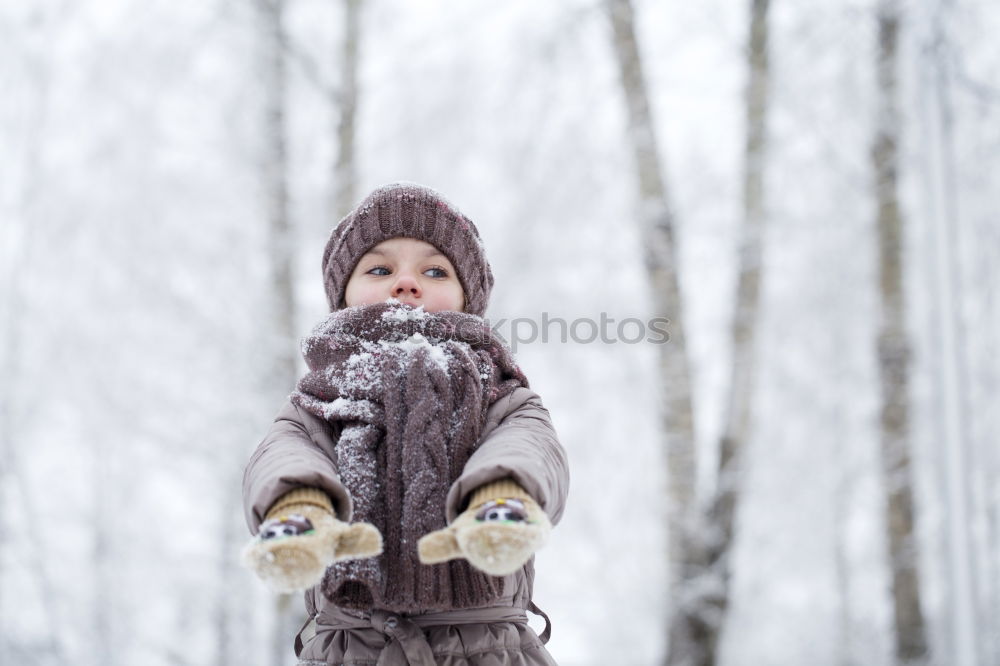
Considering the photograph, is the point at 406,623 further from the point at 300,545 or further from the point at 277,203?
the point at 277,203

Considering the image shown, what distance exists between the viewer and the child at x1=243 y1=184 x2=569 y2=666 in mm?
1177

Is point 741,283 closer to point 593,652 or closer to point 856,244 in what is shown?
point 856,244

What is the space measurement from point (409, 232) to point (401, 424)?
49 centimetres

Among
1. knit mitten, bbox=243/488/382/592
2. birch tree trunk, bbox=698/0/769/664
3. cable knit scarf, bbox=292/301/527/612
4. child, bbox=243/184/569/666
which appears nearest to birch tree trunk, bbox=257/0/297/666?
birch tree trunk, bbox=698/0/769/664

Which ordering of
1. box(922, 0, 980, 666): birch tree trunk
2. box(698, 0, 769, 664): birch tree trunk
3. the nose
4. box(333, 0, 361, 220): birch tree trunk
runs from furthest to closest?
box(333, 0, 361, 220): birch tree trunk
box(698, 0, 769, 664): birch tree trunk
box(922, 0, 980, 666): birch tree trunk
the nose

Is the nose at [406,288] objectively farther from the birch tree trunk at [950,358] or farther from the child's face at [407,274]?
the birch tree trunk at [950,358]

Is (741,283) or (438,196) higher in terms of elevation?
(741,283)

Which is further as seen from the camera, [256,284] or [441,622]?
[256,284]

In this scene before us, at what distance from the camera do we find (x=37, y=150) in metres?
8.08

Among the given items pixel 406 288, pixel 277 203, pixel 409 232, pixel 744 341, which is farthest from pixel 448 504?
pixel 277 203

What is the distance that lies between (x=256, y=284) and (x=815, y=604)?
9.82 m

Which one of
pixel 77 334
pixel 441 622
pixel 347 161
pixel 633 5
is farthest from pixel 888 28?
pixel 77 334

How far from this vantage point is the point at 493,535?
113cm

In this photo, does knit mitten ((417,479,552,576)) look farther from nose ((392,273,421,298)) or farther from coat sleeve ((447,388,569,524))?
nose ((392,273,421,298))
